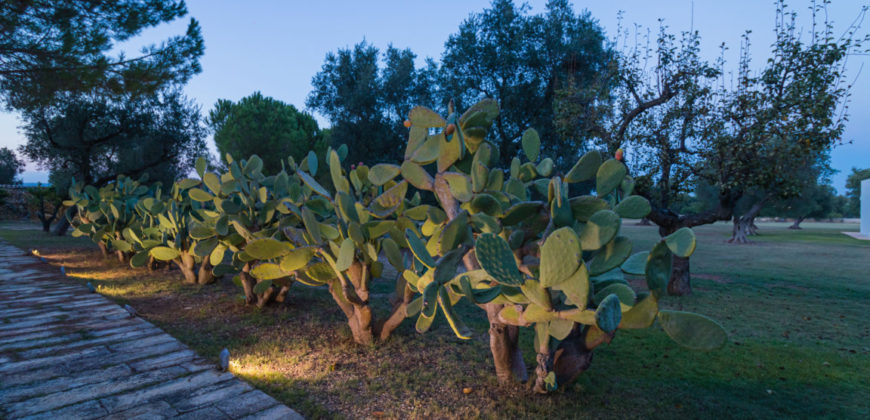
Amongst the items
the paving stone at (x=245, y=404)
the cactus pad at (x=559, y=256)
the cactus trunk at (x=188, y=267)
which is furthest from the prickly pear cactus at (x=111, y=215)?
the cactus pad at (x=559, y=256)

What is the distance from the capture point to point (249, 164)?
5383mm

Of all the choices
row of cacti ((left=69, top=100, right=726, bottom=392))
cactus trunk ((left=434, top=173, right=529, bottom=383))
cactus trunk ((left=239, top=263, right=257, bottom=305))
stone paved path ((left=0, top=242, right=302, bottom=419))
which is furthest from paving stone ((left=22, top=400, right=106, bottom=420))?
cactus trunk ((left=239, top=263, right=257, bottom=305))

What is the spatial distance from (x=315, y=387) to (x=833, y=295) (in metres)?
9.21

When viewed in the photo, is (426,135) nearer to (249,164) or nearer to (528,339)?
(528,339)

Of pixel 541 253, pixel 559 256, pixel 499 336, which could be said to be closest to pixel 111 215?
pixel 499 336

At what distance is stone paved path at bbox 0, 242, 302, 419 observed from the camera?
2.63m

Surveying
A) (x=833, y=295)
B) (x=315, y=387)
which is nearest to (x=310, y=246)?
(x=315, y=387)

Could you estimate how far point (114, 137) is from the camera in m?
14.2

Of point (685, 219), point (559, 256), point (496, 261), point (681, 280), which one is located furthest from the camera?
point (685, 219)

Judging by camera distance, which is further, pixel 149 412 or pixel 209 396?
pixel 209 396

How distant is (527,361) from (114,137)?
1605cm

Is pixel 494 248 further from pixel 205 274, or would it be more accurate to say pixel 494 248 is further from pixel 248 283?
pixel 205 274

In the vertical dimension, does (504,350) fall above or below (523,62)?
below

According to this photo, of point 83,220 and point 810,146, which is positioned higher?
point 810,146
